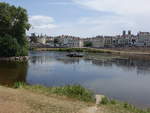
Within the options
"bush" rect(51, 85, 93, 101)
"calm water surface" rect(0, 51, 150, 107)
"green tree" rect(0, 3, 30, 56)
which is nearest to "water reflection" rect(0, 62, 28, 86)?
"calm water surface" rect(0, 51, 150, 107)

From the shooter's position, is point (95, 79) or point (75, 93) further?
point (95, 79)

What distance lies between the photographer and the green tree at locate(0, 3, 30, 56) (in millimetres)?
59169

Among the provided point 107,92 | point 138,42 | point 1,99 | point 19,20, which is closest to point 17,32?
point 19,20

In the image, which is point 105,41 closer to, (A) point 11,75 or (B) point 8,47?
(B) point 8,47

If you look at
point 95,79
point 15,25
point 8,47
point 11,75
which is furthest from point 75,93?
point 15,25

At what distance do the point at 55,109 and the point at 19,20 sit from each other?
2071 inches

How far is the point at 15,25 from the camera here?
61.7 m

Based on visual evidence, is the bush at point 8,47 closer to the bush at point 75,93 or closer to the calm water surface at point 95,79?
the calm water surface at point 95,79

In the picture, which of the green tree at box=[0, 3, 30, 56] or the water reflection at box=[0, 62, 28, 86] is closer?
the water reflection at box=[0, 62, 28, 86]

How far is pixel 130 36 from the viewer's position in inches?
7106

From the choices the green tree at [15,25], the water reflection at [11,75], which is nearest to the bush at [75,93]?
the water reflection at [11,75]

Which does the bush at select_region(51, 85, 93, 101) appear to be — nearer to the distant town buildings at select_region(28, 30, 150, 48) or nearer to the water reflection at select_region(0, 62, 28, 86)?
the water reflection at select_region(0, 62, 28, 86)

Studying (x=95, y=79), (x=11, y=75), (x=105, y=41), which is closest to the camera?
(x=11, y=75)

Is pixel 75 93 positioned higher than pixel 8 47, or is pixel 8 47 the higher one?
pixel 8 47
